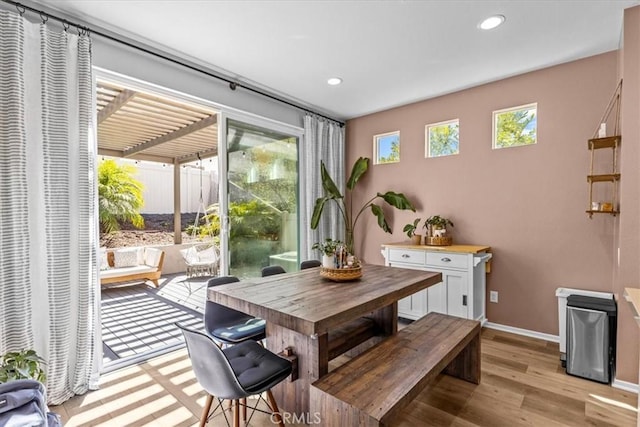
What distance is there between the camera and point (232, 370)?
1402 mm

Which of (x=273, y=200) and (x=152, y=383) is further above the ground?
(x=273, y=200)

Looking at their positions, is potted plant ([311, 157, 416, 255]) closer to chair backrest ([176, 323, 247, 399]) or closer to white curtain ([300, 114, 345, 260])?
white curtain ([300, 114, 345, 260])

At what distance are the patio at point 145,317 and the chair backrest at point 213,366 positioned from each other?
1696mm

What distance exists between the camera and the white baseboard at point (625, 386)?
7.41 feet

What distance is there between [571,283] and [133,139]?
6.66 metres

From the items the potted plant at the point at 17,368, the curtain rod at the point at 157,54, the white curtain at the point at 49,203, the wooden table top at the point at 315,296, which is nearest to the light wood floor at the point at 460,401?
the white curtain at the point at 49,203

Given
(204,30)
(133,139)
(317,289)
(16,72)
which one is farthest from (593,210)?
(133,139)

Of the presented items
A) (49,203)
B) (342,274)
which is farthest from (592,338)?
(49,203)

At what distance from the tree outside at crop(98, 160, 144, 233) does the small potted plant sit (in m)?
6.03

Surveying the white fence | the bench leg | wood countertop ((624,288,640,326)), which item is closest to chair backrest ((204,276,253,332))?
the bench leg

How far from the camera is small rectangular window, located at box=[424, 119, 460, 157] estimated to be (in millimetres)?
3850

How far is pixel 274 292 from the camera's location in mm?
2004

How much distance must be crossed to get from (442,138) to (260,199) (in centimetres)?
239

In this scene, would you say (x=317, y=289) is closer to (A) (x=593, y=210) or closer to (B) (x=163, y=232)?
(A) (x=593, y=210)
